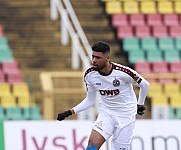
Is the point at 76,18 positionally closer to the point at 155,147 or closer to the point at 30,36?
the point at 30,36

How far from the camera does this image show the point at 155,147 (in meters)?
14.2

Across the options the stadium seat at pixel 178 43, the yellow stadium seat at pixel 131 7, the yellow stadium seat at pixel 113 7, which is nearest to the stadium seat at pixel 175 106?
the stadium seat at pixel 178 43

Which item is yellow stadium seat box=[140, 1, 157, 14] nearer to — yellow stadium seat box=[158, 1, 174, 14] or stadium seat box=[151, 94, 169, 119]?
yellow stadium seat box=[158, 1, 174, 14]

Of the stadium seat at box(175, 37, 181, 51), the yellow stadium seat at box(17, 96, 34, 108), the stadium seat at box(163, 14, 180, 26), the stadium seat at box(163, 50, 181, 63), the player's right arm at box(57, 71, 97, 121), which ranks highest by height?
the player's right arm at box(57, 71, 97, 121)

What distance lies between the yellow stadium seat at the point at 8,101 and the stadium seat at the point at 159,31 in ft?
14.7

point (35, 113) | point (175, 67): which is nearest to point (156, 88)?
point (175, 67)

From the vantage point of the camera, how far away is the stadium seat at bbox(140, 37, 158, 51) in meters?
→ 20.2

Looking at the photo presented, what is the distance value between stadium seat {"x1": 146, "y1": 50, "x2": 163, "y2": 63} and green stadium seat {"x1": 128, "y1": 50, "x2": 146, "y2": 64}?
109mm

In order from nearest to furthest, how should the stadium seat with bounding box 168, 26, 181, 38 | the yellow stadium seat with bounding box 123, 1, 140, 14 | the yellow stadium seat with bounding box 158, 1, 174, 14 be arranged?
the stadium seat with bounding box 168, 26, 181, 38 < the yellow stadium seat with bounding box 123, 1, 140, 14 < the yellow stadium seat with bounding box 158, 1, 174, 14

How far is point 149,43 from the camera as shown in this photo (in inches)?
800

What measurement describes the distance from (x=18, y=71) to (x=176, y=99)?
323 cm

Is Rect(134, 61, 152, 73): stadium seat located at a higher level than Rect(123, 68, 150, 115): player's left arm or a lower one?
lower

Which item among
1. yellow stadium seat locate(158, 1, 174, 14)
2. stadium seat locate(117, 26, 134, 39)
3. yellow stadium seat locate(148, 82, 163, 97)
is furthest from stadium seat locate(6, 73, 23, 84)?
yellow stadium seat locate(158, 1, 174, 14)

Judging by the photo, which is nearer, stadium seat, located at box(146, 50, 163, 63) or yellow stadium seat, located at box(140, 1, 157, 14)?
stadium seat, located at box(146, 50, 163, 63)
